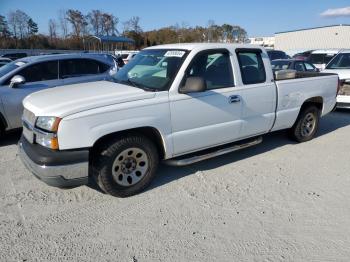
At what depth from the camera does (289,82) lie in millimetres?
5449

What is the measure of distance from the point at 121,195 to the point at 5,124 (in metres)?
3.37

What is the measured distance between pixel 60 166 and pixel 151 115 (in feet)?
3.88

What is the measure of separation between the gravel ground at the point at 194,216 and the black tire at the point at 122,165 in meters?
0.15

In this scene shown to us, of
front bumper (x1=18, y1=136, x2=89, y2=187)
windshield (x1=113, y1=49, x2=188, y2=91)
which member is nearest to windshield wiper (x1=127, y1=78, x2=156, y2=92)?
windshield (x1=113, y1=49, x2=188, y2=91)

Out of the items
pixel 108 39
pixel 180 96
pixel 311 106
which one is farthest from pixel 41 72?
pixel 108 39

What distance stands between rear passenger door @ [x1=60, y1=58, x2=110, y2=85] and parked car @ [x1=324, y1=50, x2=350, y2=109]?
6.14 metres

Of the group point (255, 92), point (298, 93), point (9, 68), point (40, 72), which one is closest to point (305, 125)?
point (298, 93)

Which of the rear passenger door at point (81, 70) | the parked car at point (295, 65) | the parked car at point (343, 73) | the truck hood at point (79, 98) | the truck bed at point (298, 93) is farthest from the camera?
the parked car at point (295, 65)

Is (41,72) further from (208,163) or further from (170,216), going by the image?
(170,216)

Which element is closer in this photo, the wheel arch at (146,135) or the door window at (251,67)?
the wheel arch at (146,135)

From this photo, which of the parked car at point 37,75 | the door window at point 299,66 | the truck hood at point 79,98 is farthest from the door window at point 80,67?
the door window at point 299,66

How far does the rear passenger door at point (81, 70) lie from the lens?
6.92m

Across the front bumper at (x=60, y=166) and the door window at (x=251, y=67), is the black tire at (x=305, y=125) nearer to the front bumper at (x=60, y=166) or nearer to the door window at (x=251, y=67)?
the door window at (x=251, y=67)

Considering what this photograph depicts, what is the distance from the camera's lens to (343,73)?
8852 millimetres
